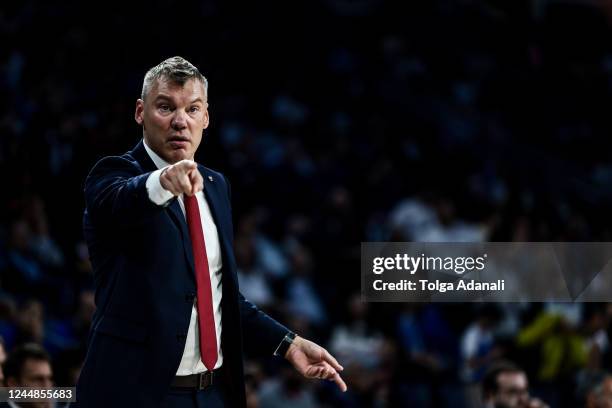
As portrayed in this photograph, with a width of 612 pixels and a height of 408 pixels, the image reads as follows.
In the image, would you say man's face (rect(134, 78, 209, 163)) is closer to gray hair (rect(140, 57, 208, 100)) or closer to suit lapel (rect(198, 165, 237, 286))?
gray hair (rect(140, 57, 208, 100))

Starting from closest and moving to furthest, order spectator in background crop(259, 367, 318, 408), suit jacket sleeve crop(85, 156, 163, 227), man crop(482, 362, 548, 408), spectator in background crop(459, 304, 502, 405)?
suit jacket sleeve crop(85, 156, 163, 227)
man crop(482, 362, 548, 408)
spectator in background crop(259, 367, 318, 408)
spectator in background crop(459, 304, 502, 405)

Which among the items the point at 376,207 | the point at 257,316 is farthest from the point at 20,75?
the point at 257,316

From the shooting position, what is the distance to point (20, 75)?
28.4ft

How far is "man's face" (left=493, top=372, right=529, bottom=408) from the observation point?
19.0ft

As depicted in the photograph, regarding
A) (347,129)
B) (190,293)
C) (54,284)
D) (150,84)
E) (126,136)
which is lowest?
(190,293)

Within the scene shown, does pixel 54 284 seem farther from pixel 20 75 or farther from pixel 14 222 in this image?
pixel 20 75

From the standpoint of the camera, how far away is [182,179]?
2664 millimetres

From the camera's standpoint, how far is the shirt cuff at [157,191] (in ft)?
8.97

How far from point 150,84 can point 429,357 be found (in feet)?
18.1

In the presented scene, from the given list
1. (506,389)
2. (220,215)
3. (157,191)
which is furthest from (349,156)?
(157,191)

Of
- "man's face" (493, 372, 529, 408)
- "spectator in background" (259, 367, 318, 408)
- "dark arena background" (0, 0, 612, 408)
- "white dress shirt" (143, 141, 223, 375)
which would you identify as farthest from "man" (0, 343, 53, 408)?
"spectator in background" (259, 367, 318, 408)

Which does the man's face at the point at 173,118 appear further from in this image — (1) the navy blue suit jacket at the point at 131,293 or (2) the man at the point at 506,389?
(2) the man at the point at 506,389

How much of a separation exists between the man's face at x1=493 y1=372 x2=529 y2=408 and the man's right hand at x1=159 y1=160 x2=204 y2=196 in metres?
3.53

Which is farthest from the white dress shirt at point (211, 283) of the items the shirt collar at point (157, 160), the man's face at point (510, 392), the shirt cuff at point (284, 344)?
the man's face at point (510, 392)
